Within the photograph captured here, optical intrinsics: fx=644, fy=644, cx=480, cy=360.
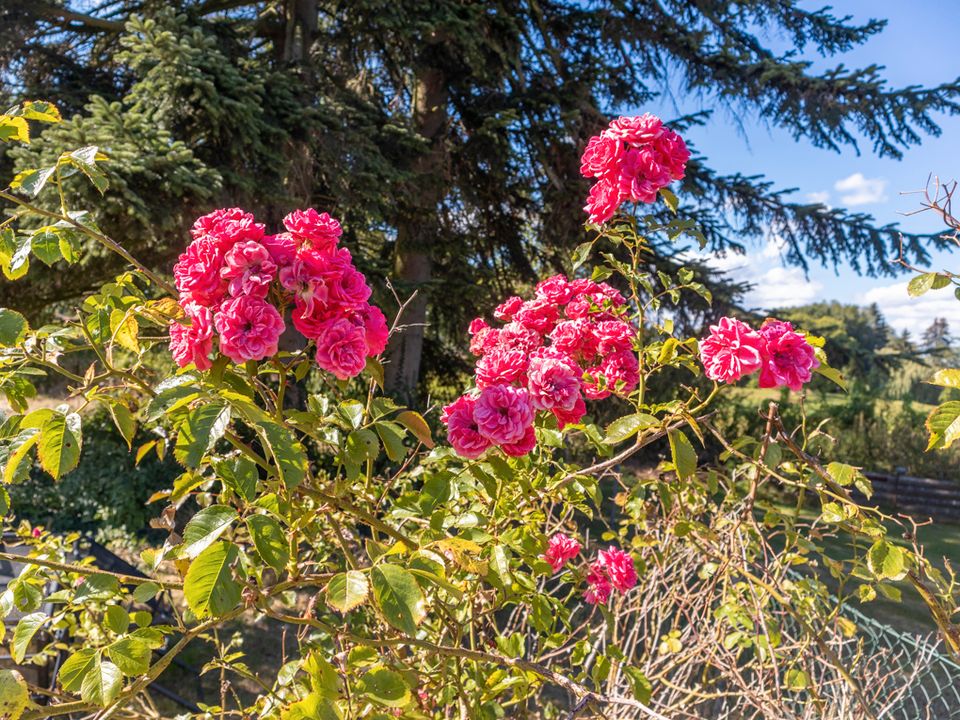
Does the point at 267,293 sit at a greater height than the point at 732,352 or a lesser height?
greater

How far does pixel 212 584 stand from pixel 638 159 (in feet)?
3.73

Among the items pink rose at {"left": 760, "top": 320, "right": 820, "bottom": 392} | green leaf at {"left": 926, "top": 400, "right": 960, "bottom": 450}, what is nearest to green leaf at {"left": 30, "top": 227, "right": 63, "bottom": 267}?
pink rose at {"left": 760, "top": 320, "right": 820, "bottom": 392}

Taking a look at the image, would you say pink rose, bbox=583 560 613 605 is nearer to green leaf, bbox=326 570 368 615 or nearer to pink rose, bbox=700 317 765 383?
pink rose, bbox=700 317 765 383

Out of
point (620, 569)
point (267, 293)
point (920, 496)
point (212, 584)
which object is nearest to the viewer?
point (212, 584)

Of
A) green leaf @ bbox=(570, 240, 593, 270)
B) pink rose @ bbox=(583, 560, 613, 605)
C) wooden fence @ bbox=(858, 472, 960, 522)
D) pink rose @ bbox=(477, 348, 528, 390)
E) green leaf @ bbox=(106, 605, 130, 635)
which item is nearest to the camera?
green leaf @ bbox=(106, 605, 130, 635)

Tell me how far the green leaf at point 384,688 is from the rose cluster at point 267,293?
17.1 inches

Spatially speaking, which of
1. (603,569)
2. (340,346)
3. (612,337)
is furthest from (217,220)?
(603,569)

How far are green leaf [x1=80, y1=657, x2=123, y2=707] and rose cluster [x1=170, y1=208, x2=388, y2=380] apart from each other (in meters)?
0.41

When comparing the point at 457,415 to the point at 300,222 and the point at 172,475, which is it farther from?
the point at 172,475

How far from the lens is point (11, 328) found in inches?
37.8

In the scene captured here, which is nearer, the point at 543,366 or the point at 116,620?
the point at 116,620

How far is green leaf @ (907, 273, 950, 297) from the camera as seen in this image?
1.09 m

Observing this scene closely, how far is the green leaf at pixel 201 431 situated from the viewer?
2.55ft

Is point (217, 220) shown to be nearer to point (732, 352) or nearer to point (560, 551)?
point (732, 352)
